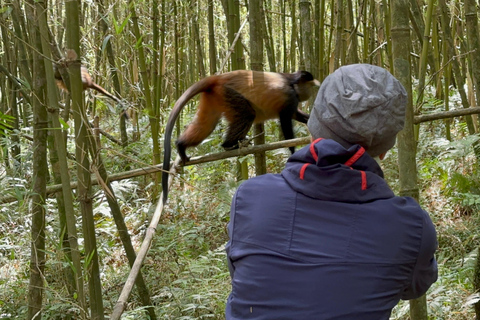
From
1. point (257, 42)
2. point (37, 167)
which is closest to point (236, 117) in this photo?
point (257, 42)

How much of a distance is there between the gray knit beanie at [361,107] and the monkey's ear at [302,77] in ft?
9.32

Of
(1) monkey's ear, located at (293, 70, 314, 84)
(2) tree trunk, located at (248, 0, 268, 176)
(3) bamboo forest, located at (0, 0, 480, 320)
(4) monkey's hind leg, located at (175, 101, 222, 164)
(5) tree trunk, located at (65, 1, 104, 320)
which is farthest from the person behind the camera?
(1) monkey's ear, located at (293, 70, 314, 84)

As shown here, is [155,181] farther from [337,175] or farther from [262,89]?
[337,175]

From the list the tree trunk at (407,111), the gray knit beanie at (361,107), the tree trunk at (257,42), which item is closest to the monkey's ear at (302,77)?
the tree trunk at (257,42)

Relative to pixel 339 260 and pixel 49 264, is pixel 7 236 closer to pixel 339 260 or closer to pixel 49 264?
pixel 49 264

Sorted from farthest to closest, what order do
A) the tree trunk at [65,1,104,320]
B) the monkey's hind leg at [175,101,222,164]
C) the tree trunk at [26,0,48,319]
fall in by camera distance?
1. the monkey's hind leg at [175,101,222,164]
2. the tree trunk at [26,0,48,319]
3. the tree trunk at [65,1,104,320]

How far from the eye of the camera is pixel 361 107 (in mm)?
1114

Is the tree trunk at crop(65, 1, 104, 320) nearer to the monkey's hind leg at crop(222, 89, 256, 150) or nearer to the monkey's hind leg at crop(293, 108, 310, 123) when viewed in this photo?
the monkey's hind leg at crop(222, 89, 256, 150)

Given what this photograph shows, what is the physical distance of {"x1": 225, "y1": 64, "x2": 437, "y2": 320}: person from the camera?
3.53ft

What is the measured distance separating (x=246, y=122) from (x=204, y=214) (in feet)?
5.66

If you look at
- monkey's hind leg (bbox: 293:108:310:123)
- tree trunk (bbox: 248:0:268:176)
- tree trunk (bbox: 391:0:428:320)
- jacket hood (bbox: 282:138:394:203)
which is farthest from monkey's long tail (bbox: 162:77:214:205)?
jacket hood (bbox: 282:138:394:203)

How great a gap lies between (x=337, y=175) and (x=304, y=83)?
10.5 ft

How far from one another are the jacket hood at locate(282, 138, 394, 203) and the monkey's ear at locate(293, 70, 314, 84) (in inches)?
116

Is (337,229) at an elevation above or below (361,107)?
below
